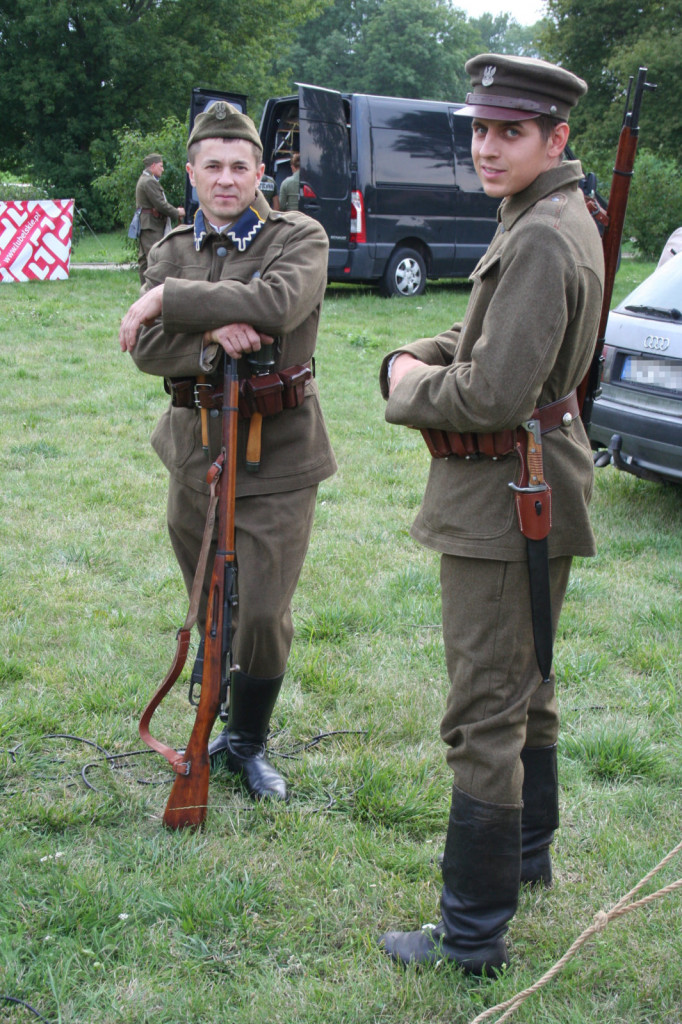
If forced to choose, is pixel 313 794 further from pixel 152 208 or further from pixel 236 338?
pixel 152 208

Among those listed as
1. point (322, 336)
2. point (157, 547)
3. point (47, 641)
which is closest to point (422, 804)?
point (47, 641)

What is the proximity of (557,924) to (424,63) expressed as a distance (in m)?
67.8

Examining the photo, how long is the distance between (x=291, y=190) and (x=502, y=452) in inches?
450

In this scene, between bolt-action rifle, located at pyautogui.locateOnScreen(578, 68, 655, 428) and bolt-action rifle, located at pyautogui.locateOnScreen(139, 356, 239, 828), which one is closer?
bolt-action rifle, located at pyautogui.locateOnScreen(578, 68, 655, 428)

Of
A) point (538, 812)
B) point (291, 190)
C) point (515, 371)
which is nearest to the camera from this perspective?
point (515, 371)

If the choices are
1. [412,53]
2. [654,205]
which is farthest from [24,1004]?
[412,53]

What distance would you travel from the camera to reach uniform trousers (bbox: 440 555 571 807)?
242 centimetres

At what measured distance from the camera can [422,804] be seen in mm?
3283

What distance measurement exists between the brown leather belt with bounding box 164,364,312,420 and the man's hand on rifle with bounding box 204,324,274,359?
0.15m

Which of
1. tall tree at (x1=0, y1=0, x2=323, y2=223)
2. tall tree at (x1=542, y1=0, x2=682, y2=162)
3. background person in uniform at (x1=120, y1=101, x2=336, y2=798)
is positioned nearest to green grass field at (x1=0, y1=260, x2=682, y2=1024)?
background person in uniform at (x1=120, y1=101, x2=336, y2=798)

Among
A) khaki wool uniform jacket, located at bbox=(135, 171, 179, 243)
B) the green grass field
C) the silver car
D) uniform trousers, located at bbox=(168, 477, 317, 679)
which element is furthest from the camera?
khaki wool uniform jacket, located at bbox=(135, 171, 179, 243)

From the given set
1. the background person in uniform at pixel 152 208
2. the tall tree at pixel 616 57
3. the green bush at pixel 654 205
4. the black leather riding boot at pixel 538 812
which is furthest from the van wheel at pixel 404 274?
the black leather riding boot at pixel 538 812

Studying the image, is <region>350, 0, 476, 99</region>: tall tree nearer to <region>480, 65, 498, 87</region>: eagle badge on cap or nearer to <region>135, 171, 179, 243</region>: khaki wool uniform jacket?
<region>135, 171, 179, 243</region>: khaki wool uniform jacket

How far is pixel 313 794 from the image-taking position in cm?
342
